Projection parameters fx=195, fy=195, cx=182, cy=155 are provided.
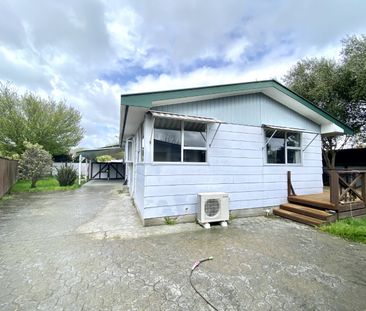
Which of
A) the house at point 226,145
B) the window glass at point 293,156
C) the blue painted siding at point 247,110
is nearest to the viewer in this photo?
the house at point 226,145

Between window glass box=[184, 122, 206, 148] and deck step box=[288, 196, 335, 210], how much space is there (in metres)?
3.48

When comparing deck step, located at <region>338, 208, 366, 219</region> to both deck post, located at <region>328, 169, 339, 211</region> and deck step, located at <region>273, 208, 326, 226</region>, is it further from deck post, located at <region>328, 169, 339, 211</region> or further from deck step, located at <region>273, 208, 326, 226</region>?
deck step, located at <region>273, 208, 326, 226</region>

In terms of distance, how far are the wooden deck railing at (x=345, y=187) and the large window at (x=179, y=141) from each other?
3515 mm

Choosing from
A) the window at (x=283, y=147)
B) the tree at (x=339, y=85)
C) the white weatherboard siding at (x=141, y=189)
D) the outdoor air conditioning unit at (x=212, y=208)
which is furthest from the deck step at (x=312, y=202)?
the tree at (x=339, y=85)

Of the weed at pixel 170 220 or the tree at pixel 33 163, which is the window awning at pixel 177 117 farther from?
the tree at pixel 33 163

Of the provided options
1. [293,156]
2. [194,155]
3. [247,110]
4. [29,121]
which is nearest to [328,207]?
[293,156]

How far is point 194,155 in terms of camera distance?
17.7 ft

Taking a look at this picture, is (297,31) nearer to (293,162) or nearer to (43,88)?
(293,162)

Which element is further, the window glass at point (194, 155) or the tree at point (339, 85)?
A: the tree at point (339, 85)

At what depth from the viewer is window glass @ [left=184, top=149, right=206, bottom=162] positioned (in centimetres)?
529

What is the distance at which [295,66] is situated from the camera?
12.5 metres

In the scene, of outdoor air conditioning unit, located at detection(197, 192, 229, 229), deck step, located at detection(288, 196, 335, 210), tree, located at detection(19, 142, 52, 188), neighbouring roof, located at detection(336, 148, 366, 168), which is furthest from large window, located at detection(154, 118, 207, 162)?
neighbouring roof, located at detection(336, 148, 366, 168)

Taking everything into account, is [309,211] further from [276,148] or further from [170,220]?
[170,220]

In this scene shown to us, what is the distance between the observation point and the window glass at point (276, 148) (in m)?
6.45
